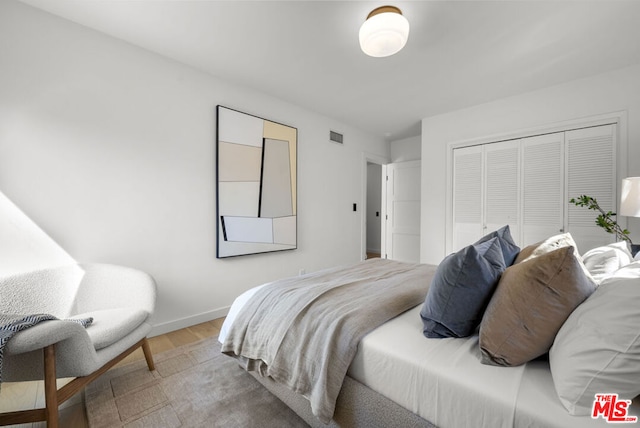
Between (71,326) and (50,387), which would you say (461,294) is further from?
(50,387)

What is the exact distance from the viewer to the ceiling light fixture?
5.72 feet

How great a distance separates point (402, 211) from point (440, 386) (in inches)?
165

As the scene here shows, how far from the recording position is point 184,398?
155 cm

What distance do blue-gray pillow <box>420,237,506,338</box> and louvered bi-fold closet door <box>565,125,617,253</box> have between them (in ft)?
8.82

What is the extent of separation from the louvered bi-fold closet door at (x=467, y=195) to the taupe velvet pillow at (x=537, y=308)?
9.36ft

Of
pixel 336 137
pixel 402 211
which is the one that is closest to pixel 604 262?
pixel 336 137

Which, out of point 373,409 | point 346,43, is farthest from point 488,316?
point 346,43

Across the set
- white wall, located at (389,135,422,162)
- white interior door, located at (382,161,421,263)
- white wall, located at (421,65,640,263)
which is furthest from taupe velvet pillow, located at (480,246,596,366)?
white wall, located at (389,135,422,162)

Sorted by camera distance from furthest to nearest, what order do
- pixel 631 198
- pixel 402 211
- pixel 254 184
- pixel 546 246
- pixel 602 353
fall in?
pixel 402 211 → pixel 254 184 → pixel 631 198 → pixel 546 246 → pixel 602 353

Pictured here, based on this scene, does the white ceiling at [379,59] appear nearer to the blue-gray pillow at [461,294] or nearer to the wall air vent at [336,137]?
the wall air vent at [336,137]

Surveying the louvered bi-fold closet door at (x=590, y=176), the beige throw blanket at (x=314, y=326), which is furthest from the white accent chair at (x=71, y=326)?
the louvered bi-fold closet door at (x=590, y=176)

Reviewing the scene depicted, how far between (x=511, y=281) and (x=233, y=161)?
265 centimetres

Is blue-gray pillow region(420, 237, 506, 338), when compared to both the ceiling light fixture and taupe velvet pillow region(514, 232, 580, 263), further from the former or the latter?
the ceiling light fixture

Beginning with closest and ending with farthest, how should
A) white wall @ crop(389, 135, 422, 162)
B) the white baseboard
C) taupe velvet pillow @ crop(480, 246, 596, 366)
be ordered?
taupe velvet pillow @ crop(480, 246, 596, 366) → the white baseboard → white wall @ crop(389, 135, 422, 162)
